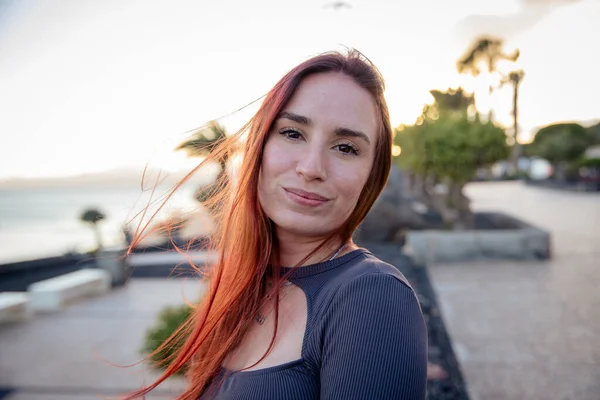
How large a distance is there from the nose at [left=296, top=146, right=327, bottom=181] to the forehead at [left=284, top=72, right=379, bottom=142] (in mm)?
74

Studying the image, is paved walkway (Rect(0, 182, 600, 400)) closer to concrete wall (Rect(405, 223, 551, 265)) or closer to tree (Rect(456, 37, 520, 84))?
concrete wall (Rect(405, 223, 551, 265))

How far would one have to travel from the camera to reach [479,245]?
8.10m

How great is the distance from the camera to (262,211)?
1.36m

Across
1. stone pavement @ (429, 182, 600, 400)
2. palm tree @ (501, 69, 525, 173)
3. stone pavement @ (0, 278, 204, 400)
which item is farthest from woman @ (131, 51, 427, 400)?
palm tree @ (501, 69, 525, 173)

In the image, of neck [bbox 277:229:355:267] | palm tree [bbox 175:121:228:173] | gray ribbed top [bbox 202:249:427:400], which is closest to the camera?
gray ribbed top [bbox 202:249:427:400]

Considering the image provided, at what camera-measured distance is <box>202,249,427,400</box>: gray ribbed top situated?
840 mm

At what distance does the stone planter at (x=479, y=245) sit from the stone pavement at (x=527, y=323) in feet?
0.99

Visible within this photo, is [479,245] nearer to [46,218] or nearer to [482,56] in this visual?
[482,56]

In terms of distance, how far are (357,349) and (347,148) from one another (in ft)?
1.78

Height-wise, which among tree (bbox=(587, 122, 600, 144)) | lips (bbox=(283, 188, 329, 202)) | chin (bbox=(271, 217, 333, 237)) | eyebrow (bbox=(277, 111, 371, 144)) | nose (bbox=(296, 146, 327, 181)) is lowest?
chin (bbox=(271, 217, 333, 237))

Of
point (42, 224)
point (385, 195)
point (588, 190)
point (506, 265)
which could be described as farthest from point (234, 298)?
point (42, 224)

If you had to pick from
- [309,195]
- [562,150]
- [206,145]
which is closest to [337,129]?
[309,195]

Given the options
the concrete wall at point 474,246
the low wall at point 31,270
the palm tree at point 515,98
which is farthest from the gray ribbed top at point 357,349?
the palm tree at point 515,98

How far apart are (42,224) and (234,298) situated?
59644mm
